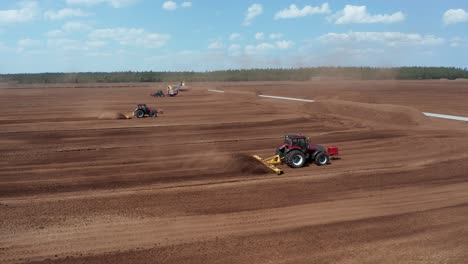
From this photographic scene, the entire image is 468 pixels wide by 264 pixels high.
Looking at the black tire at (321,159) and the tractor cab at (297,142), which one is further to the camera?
the black tire at (321,159)

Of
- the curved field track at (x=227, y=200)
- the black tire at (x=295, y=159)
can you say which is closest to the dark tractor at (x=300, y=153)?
the black tire at (x=295, y=159)

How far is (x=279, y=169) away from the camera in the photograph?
50.5 feet

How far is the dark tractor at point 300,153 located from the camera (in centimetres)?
1565

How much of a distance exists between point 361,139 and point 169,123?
12.6 m

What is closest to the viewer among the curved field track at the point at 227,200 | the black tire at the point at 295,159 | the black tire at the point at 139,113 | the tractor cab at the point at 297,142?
the curved field track at the point at 227,200

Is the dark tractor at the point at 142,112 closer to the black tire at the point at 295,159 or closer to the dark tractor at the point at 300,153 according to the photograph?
the dark tractor at the point at 300,153

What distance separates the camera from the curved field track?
29.0ft

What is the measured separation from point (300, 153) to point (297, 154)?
14cm

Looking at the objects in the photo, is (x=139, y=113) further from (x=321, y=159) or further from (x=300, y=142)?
(x=321, y=159)

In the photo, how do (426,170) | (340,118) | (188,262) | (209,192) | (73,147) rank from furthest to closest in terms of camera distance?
(340,118) → (73,147) → (426,170) → (209,192) → (188,262)

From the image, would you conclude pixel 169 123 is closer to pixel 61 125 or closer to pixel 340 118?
pixel 61 125

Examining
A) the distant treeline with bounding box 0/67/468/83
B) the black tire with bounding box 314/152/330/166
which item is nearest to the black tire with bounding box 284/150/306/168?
the black tire with bounding box 314/152/330/166

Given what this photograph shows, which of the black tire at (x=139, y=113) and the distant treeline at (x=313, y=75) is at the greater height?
the distant treeline at (x=313, y=75)

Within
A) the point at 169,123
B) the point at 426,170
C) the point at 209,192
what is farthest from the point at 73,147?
the point at 426,170
